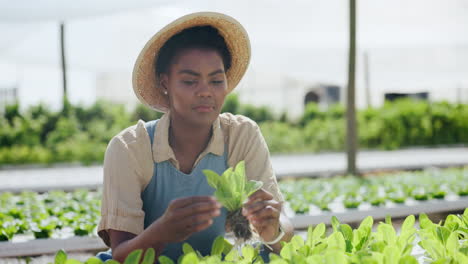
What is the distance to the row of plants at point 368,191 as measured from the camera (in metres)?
5.16

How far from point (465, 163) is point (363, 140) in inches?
150

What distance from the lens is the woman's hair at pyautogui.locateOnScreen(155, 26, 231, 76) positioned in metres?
1.90

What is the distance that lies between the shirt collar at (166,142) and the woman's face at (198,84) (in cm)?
16

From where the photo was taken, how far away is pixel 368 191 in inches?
234

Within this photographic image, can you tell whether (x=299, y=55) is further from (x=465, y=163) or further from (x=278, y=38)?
(x=465, y=163)

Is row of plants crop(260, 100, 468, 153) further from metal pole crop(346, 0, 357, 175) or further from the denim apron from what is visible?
the denim apron

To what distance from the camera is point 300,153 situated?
12508 millimetres

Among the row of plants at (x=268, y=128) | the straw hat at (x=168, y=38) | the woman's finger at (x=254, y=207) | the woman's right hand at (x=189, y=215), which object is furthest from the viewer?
the row of plants at (x=268, y=128)

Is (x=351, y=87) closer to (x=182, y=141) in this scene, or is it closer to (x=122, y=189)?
(x=182, y=141)

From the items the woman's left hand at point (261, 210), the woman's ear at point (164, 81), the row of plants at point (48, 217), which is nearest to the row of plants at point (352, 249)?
the woman's left hand at point (261, 210)

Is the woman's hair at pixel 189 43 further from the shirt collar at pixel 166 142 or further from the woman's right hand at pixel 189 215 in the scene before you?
the woman's right hand at pixel 189 215

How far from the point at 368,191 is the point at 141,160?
4339 mm

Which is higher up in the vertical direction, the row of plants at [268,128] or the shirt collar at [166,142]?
the shirt collar at [166,142]

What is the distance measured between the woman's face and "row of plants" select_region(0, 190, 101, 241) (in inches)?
92.5
